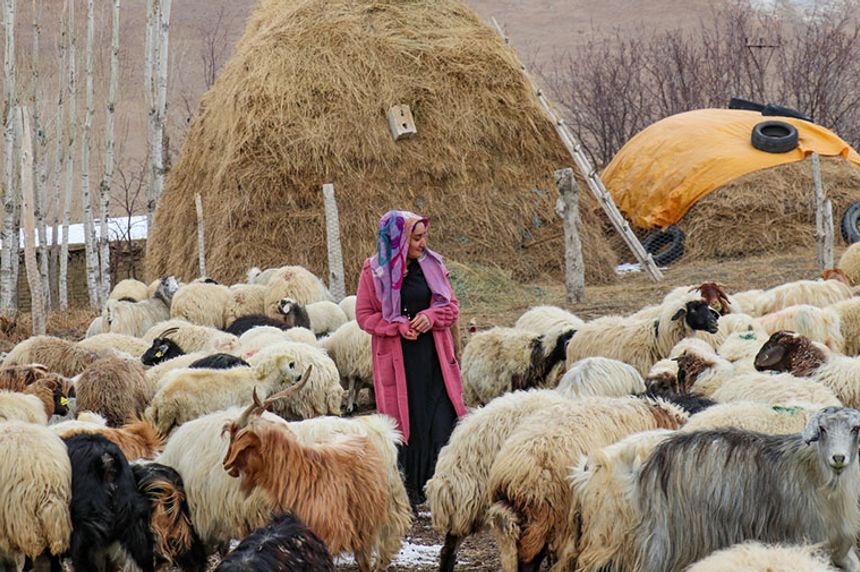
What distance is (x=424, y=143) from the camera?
18609 mm

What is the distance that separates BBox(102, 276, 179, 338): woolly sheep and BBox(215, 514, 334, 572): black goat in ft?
26.6

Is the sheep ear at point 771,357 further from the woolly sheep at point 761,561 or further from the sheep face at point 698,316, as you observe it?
the woolly sheep at point 761,561

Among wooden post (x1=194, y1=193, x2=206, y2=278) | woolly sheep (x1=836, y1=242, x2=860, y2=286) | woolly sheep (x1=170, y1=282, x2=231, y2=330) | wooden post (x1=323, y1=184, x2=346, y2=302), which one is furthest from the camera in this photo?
wooden post (x1=194, y1=193, x2=206, y2=278)

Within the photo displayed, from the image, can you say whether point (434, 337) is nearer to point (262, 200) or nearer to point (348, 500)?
point (348, 500)

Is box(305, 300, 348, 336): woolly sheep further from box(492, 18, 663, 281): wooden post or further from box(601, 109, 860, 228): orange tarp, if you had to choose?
box(601, 109, 860, 228): orange tarp

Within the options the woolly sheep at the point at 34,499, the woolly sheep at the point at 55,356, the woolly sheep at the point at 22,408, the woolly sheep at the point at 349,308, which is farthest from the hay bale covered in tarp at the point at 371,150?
the woolly sheep at the point at 34,499

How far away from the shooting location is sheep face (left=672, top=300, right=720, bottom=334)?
376 inches

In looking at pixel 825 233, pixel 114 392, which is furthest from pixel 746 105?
pixel 114 392

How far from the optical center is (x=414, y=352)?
7.98m

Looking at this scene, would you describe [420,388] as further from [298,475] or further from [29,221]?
[29,221]

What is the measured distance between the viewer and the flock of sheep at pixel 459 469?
5324 millimetres

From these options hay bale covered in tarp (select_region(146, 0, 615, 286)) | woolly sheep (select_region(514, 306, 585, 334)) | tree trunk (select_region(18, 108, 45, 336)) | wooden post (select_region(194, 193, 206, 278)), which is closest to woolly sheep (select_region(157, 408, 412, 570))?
woolly sheep (select_region(514, 306, 585, 334))

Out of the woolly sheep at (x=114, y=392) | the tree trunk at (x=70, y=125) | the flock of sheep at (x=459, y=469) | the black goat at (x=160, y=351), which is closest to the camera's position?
the flock of sheep at (x=459, y=469)

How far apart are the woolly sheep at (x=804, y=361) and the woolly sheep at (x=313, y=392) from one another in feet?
9.39
